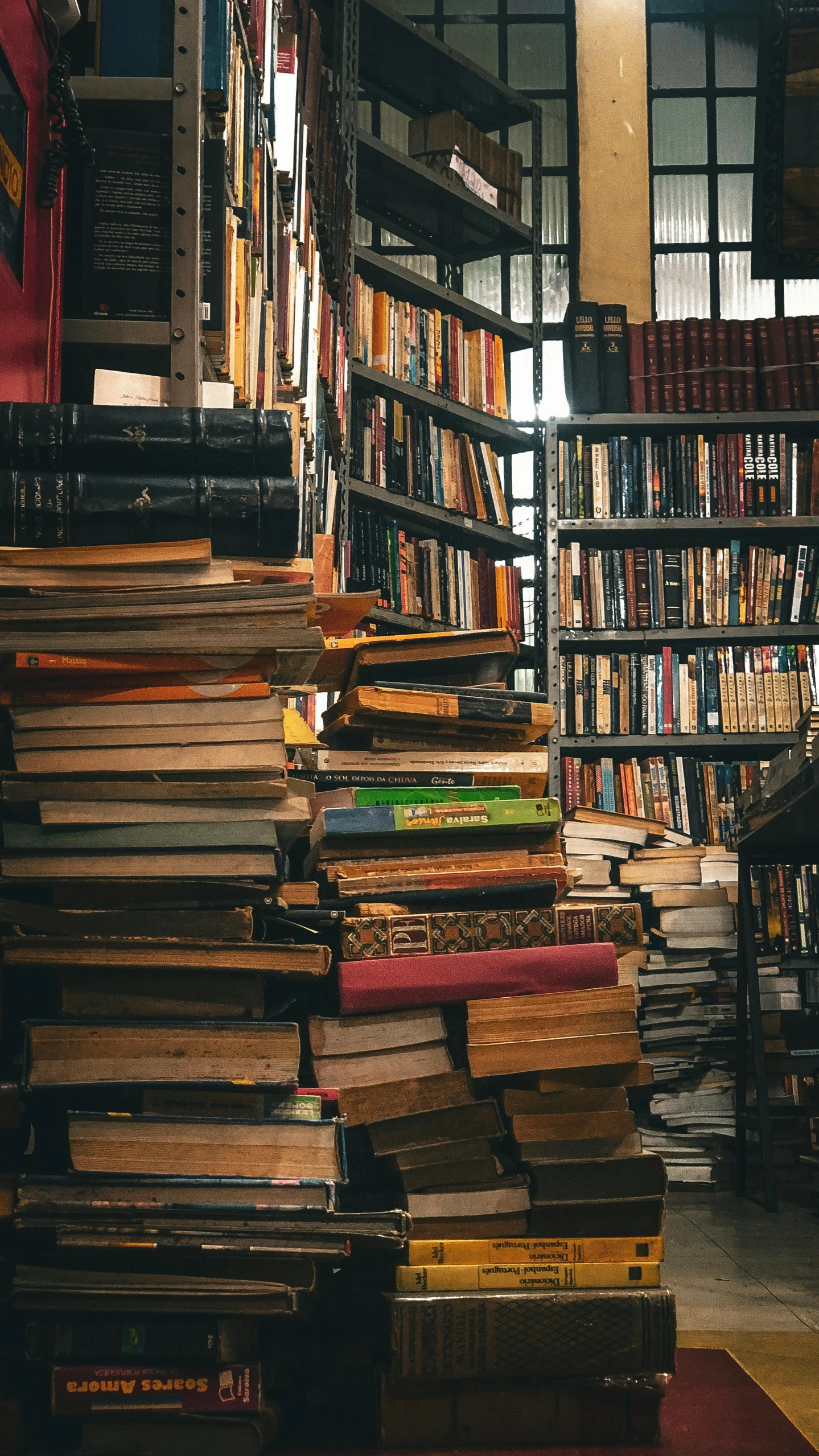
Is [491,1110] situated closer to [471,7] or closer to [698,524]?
[698,524]

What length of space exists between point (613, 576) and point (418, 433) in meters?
0.84

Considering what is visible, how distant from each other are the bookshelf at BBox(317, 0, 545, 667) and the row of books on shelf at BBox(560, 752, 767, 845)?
0.42m

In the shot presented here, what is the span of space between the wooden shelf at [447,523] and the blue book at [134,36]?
2.40m

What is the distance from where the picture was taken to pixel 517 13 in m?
5.75

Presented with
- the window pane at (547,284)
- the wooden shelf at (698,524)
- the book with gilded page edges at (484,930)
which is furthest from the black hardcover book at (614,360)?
the book with gilded page edges at (484,930)

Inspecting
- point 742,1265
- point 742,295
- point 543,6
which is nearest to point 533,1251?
point 742,1265

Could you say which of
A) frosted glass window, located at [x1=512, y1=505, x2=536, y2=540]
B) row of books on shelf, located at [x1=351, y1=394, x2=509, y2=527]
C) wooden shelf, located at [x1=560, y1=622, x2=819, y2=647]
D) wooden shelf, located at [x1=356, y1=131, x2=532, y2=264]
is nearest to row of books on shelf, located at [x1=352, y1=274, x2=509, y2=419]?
row of books on shelf, located at [x1=351, y1=394, x2=509, y2=527]

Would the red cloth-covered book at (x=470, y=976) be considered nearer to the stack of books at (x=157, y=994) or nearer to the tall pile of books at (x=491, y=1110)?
the tall pile of books at (x=491, y=1110)

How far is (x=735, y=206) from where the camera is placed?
18.7 ft

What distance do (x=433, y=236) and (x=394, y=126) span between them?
0.84 metres

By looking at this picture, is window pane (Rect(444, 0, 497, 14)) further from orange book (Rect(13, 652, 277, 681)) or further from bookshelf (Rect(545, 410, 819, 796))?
orange book (Rect(13, 652, 277, 681))

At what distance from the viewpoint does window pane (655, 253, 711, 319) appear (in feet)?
18.5

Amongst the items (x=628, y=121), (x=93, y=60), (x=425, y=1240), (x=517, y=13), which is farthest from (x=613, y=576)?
(x=425, y=1240)

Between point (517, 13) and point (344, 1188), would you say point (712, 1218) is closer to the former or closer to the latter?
point (344, 1188)
